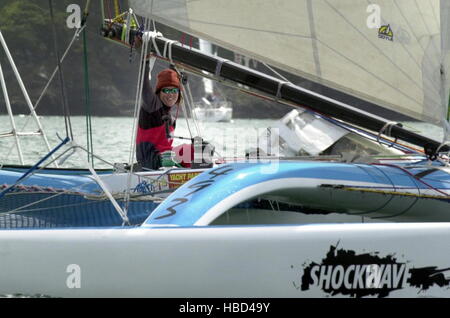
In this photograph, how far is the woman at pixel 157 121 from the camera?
Result: 5.55 meters

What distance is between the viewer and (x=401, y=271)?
3219 millimetres

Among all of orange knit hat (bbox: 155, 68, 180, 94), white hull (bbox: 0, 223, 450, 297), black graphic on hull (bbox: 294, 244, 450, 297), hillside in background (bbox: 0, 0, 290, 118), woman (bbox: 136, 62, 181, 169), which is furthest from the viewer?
hillside in background (bbox: 0, 0, 290, 118)

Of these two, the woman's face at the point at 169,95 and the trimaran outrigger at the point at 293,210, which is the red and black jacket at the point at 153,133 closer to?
the woman's face at the point at 169,95

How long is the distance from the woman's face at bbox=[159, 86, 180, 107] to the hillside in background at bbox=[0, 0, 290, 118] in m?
44.1

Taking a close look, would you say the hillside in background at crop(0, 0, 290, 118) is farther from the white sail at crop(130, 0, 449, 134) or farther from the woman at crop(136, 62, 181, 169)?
the white sail at crop(130, 0, 449, 134)

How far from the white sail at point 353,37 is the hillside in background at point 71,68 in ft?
149

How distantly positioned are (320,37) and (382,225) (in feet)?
4.89

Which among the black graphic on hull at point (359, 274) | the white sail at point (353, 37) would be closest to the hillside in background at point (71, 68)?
the white sail at point (353, 37)

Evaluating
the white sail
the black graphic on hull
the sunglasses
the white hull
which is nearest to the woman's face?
the sunglasses

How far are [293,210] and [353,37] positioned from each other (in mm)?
1089

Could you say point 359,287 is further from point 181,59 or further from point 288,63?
point 181,59

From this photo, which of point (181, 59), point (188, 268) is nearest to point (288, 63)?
point (181, 59)

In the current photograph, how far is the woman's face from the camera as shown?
5.68m

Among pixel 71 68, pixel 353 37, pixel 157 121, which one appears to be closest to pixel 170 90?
pixel 157 121
